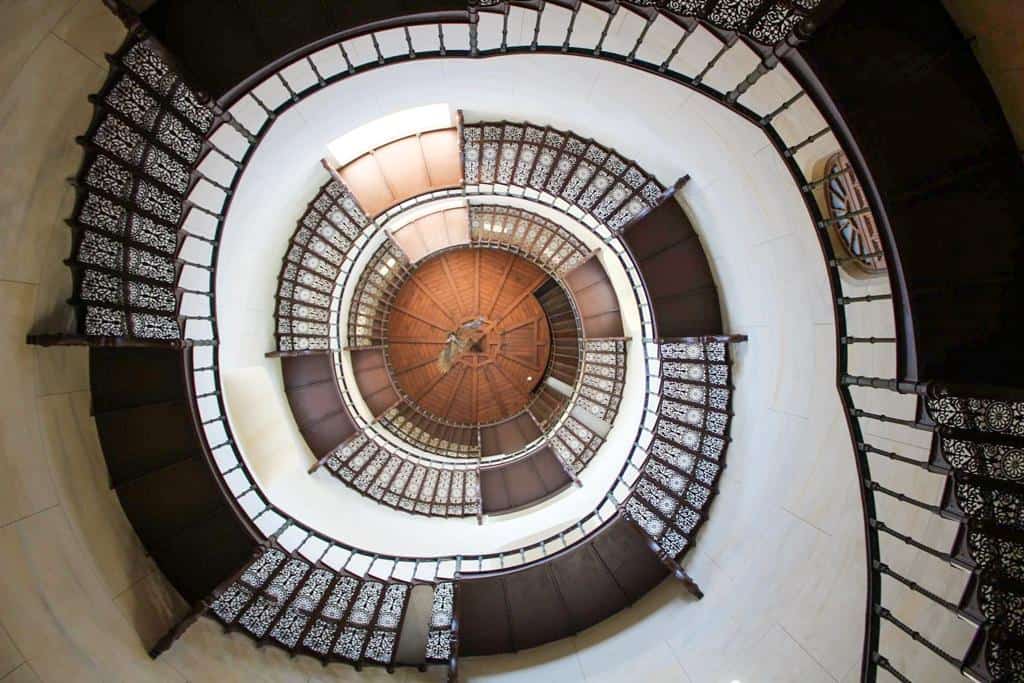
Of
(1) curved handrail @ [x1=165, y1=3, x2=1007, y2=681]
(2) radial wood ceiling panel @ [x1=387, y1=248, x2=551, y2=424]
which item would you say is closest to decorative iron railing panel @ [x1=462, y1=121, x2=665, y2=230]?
(1) curved handrail @ [x1=165, y1=3, x2=1007, y2=681]

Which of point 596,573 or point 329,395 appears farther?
point 329,395

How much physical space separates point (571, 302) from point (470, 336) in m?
3.19

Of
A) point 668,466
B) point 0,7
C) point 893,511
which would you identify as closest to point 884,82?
point 893,511

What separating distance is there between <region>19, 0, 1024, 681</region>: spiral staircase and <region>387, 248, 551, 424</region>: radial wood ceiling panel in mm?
1042

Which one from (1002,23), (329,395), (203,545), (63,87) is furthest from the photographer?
(329,395)

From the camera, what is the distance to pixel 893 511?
4660mm

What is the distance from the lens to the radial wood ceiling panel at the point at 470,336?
477 inches

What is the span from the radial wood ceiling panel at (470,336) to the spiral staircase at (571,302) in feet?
3.42

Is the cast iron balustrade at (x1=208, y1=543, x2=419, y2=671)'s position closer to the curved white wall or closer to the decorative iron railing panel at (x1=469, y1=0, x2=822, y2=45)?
the curved white wall

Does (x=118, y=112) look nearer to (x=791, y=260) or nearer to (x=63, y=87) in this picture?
(x=63, y=87)

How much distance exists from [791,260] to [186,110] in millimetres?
6366

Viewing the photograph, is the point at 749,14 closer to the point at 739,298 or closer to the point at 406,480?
the point at 739,298

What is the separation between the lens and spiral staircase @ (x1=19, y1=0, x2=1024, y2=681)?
3.41m

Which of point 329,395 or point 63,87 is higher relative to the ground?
point 63,87
